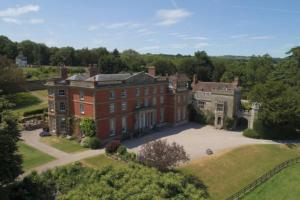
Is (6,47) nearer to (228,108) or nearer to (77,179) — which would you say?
(228,108)

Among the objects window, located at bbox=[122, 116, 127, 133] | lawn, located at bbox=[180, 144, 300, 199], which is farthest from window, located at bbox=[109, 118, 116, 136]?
lawn, located at bbox=[180, 144, 300, 199]

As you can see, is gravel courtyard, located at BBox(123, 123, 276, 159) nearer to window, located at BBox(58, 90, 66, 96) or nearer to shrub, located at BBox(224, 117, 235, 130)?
shrub, located at BBox(224, 117, 235, 130)

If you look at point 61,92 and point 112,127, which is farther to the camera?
point 61,92

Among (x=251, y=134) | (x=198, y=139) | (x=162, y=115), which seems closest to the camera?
(x=198, y=139)

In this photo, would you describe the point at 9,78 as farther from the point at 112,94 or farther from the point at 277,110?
the point at 277,110

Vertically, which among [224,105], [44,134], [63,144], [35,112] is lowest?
[63,144]

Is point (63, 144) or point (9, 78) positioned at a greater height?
point (9, 78)

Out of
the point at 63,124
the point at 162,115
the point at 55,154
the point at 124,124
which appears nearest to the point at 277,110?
the point at 162,115

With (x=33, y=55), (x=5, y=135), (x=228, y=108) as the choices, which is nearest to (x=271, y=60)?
(x=228, y=108)
